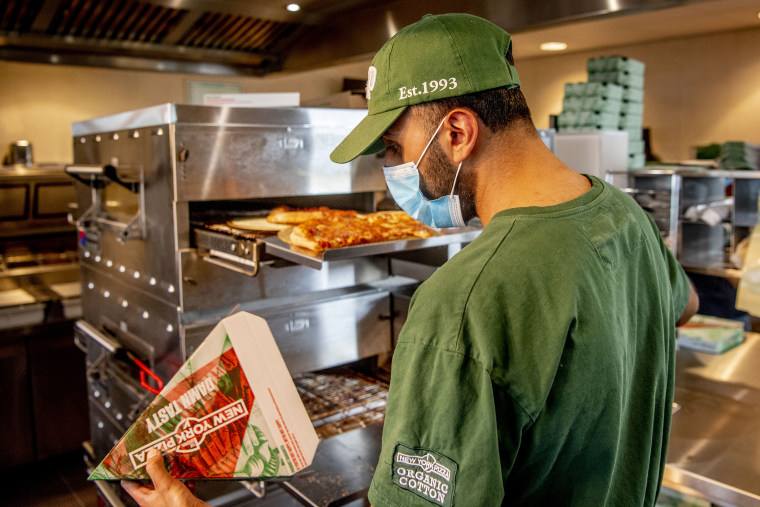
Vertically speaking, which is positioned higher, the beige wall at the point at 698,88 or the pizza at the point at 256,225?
the beige wall at the point at 698,88

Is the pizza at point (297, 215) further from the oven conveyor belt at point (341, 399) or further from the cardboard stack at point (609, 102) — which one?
the cardboard stack at point (609, 102)

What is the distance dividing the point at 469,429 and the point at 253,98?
1.58m

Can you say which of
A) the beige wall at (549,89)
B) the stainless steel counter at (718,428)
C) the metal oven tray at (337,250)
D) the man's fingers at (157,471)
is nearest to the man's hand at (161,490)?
the man's fingers at (157,471)

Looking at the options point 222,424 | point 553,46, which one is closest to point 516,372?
point 222,424

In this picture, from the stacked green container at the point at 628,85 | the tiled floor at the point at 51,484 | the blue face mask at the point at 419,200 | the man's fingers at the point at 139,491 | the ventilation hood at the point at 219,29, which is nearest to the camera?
the blue face mask at the point at 419,200

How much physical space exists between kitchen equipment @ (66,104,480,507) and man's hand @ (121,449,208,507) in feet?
1.81

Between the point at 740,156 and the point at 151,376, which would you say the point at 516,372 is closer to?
the point at 151,376

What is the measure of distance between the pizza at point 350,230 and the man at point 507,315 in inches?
21.1

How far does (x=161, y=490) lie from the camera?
3.74 feet

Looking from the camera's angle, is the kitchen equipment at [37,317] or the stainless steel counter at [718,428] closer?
the stainless steel counter at [718,428]

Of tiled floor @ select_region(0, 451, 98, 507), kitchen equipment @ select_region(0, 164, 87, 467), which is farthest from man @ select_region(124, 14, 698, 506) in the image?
tiled floor @ select_region(0, 451, 98, 507)

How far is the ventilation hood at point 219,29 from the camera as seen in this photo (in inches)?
94.8

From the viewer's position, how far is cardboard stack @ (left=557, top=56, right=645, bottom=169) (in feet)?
15.1

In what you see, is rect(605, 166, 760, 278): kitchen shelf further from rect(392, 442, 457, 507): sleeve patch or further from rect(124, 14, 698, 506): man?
rect(392, 442, 457, 507): sleeve patch
